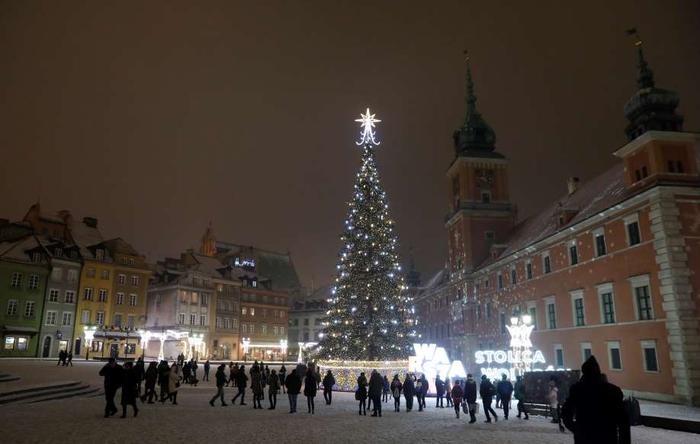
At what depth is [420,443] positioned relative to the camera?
1276cm

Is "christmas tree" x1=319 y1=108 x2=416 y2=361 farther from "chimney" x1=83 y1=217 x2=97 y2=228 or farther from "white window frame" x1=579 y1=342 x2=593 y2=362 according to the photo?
"chimney" x1=83 y1=217 x2=97 y2=228

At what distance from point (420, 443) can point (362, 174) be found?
20225 millimetres

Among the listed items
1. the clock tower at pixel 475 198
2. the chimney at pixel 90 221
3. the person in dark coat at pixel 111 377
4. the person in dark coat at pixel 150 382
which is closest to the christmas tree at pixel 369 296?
the person in dark coat at pixel 150 382

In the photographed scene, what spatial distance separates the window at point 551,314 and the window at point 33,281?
5062cm

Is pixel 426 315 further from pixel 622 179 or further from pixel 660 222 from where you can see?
pixel 660 222

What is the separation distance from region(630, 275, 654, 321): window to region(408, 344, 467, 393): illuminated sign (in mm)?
10099

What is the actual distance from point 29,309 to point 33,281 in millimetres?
2941

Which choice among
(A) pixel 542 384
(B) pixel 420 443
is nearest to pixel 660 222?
(A) pixel 542 384

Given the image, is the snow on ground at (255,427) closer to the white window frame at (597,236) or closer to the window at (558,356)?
the white window frame at (597,236)

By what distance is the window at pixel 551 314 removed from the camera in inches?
1472

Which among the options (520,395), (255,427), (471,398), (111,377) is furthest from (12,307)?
(520,395)

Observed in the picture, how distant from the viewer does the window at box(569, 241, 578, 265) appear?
34.6 metres

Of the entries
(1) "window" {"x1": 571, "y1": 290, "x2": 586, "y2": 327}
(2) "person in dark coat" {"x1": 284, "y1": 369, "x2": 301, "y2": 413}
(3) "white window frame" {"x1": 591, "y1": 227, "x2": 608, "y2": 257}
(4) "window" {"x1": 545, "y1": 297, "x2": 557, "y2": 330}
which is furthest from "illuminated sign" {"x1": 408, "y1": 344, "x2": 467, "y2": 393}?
(4) "window" {"x1": 545, "y1": 297, "x2": 557, "y2": 330}

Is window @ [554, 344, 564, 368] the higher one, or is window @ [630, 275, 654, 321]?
window @ [630, 275, 654, 321]
